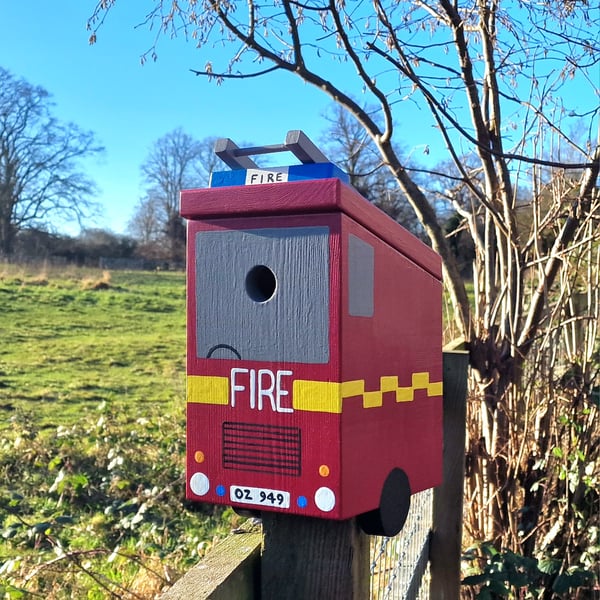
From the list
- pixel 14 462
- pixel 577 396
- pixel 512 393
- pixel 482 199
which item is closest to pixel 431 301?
pixel 482 199

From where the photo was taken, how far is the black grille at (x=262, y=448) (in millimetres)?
960

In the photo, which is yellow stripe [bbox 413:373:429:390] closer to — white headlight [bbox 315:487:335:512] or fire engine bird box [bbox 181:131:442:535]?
fire engine bird box [bbox 181:131:442:535]

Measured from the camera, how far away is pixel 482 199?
2.38 meters

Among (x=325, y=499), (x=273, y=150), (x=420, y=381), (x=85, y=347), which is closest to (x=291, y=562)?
(x=325, y=499)

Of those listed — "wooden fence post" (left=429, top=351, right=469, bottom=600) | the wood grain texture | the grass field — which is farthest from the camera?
the grass field

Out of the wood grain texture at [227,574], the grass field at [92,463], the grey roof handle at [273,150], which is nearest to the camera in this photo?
the wood grain texture at [227,574]

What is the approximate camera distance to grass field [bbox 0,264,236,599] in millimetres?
2836

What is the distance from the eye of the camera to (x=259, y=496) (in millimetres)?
985

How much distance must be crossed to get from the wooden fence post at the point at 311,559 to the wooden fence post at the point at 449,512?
→ 0.93 meters

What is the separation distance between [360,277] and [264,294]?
0.15 metres

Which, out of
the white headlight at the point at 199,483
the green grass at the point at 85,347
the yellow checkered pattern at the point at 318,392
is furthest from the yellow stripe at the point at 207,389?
the green grass at the point at 85,347

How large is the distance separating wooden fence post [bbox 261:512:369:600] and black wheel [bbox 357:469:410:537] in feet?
0.07

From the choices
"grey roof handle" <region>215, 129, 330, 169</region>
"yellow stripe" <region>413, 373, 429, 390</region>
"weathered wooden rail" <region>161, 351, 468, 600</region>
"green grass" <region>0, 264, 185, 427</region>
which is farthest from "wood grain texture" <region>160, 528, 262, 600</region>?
"green grass" <region>0, 264, 185, 427</region>

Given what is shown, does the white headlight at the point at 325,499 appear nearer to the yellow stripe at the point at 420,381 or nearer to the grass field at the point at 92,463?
the yellow stripe at the point at 420,381
